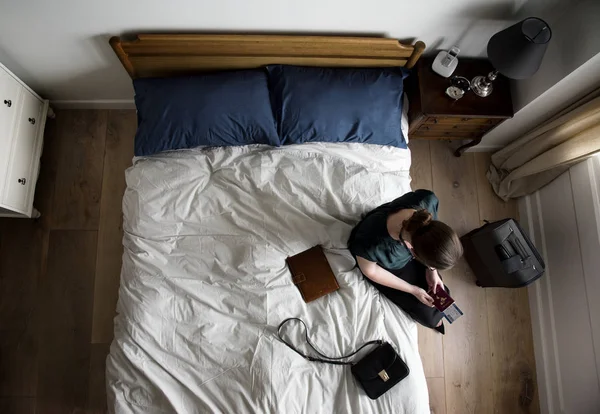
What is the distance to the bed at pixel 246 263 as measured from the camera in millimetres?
1552

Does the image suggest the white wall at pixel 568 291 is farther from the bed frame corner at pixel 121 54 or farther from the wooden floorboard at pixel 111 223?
the wooden floorboard at pixel 111 223

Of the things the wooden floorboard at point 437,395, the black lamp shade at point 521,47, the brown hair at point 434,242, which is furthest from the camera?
the wooden floorboard at point 437,395

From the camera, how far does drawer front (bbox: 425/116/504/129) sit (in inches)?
76.8

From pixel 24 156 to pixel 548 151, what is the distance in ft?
8.91

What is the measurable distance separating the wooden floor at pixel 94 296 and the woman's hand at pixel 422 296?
1.85ft

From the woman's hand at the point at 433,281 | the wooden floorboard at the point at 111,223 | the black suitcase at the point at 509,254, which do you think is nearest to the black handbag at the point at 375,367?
the woman's hand at the point at 433,281

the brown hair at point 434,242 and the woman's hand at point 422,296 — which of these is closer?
the brown hair at point 434,242

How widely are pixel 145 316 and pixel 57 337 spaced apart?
0.86 metres

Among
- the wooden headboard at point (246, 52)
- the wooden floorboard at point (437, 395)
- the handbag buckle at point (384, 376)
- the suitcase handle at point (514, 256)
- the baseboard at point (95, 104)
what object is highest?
the wooden headboard at point (246, 52)

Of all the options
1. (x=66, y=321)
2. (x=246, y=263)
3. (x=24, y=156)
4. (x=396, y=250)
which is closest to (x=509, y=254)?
(x=396, y=250)

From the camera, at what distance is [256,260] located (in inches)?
65.5

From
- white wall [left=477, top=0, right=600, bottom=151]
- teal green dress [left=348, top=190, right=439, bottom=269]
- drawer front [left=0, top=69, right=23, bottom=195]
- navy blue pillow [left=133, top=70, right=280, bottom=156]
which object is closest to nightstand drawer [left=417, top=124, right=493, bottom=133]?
white wall [left=477, top=0, right=600, bottom=151]

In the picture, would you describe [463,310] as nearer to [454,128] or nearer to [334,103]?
[454,128]

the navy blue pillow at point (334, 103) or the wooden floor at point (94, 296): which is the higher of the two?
the navy blue pillow at point (334, 103)
